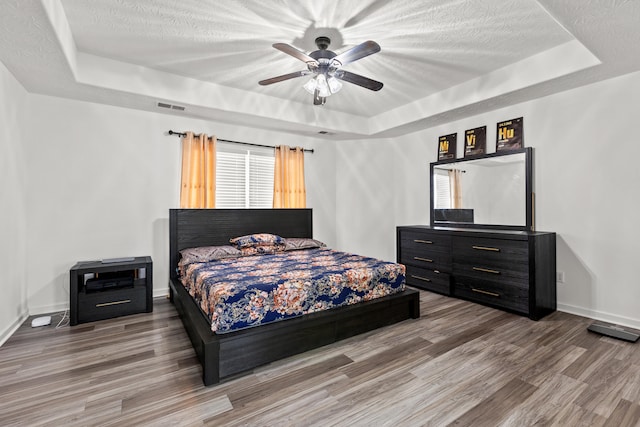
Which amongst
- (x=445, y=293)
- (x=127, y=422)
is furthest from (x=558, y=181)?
(x=127, y=422)

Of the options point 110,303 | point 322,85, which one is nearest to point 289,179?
→ point 322,85

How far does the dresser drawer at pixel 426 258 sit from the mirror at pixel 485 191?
2.07ft

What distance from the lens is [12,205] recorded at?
293 cm

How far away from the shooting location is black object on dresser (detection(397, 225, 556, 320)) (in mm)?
3180

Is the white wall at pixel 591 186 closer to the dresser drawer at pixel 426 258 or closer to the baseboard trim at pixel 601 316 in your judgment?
the baseboard trim at pixel 601 316

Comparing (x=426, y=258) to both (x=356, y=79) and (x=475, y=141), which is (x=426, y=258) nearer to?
(x=475, y=141)

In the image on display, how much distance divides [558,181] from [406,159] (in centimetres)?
224

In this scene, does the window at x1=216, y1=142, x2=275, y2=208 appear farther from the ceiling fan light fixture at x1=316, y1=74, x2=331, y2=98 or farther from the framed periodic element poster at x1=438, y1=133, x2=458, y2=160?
the framed periodic element poster at x1=438, y1=133, x2=458, y2=160


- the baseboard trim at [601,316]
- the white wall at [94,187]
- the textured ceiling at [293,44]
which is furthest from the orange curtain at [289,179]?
the baseboard trim at [601,316]

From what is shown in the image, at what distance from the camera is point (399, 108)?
4602 millimetres

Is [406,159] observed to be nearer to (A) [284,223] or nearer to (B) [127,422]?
(A) [284,223]

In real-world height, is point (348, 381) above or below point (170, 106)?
below

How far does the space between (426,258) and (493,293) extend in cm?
97

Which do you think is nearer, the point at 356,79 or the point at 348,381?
the point at 348,381
